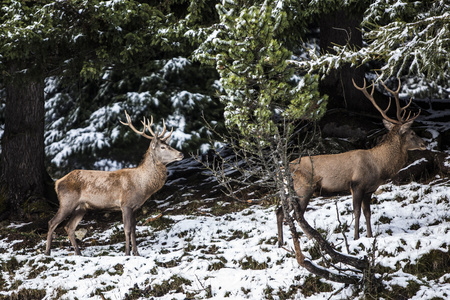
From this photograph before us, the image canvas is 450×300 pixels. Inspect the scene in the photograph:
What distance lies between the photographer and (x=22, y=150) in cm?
1095

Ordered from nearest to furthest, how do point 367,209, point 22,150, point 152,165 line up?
point 367,209 → point 152,165 → point 22,150

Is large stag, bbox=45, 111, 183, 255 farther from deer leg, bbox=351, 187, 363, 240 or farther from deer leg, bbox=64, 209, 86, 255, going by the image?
deer leg, bbox=351, 187, 363, 240

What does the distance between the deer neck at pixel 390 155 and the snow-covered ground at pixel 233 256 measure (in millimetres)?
847

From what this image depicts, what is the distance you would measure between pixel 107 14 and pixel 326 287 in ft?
22.0

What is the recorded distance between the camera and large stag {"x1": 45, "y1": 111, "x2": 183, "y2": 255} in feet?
25.4

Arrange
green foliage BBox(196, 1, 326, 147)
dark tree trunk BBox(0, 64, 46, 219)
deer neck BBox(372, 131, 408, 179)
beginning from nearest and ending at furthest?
green foliage BBox(196, 1, 326, 147)
deer neck BBox(372, 131, 408, 179)
dark tree trunk BBox(0, 64, 46, 219)

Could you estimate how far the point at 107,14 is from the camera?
29.7ft

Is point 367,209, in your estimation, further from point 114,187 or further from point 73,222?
point 73,222

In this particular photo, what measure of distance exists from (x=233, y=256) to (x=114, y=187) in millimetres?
2511

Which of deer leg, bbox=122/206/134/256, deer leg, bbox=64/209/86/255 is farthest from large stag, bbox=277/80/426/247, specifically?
deer leg, bbox=64/209/86/255

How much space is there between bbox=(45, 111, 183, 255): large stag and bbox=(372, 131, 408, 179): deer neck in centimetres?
321

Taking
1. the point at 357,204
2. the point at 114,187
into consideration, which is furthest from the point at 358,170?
the point at 114,187

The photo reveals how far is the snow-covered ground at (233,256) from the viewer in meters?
5.48

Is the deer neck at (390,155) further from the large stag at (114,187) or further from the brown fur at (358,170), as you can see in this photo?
the large stag at (114,187)
